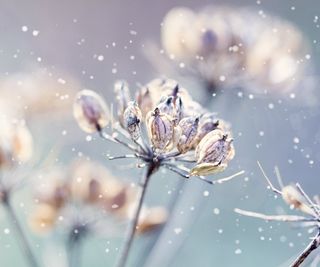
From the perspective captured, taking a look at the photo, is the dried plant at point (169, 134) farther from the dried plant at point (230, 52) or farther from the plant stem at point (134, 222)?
the dried plant at point (230, 52)

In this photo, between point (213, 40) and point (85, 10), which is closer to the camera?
point (213, 40)

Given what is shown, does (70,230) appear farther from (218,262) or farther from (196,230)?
(196,230)

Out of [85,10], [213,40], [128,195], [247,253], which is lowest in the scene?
[247,253]

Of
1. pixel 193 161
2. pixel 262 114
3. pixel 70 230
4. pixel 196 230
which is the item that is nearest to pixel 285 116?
pixel 262 114

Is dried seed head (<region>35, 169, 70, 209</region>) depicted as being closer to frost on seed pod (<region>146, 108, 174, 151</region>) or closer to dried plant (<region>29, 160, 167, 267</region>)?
dried plant (<region>29, 160, 167, 267</region>)

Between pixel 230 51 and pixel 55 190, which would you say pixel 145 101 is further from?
pixel 230 51
